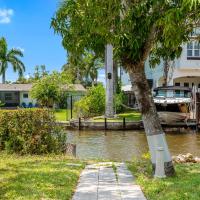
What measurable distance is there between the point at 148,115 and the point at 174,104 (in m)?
21.3

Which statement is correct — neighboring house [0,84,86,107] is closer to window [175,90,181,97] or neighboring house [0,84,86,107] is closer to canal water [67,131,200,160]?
window [175,90,181,97]

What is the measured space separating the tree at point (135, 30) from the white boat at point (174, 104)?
19.8 metres

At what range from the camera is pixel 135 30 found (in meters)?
8.70

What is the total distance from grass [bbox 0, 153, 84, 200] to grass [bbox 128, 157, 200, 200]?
1364mm

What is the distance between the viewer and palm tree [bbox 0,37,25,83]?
2650 inches

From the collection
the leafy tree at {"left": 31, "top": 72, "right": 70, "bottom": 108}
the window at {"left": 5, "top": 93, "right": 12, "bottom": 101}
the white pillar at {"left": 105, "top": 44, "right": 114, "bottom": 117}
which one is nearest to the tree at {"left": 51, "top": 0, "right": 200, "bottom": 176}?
the white pillar at {"left": 105, "top": 44, "right": 114, "bottom": 117}

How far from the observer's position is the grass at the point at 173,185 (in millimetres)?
7425

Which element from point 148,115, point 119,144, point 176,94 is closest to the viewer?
point 148,115

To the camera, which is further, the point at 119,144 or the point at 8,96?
the point at 8,96

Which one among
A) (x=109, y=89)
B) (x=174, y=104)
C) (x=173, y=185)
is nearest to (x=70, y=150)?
(x=173, y=185)

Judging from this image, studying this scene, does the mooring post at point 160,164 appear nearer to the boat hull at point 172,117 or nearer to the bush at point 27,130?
the bush at point 27,130

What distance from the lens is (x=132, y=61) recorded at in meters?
9.41

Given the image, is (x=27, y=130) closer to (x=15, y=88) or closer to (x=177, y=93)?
(x=177, y=93)

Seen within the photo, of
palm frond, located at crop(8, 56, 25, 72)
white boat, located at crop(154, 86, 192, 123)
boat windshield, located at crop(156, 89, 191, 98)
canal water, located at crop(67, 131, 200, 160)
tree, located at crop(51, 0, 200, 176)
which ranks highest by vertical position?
palm frond, located at crop(8, 56, 25, 72)
